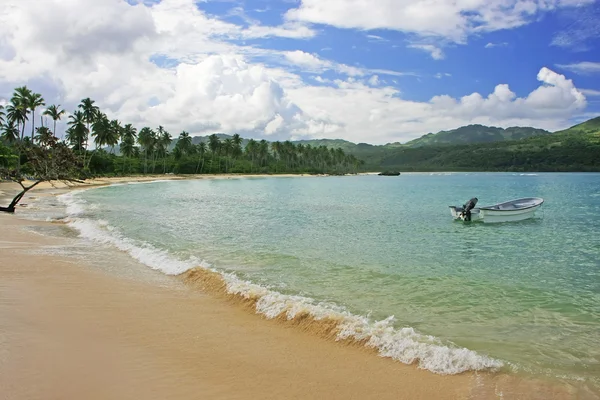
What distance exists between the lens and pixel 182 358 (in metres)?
6.52

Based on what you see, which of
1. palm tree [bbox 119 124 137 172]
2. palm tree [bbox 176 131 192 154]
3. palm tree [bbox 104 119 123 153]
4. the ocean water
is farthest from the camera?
palm tree [bbox 176 131 192 154]

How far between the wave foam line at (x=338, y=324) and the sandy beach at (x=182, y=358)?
201 mm

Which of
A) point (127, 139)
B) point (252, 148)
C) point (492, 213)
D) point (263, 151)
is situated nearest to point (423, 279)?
point (492, 213)

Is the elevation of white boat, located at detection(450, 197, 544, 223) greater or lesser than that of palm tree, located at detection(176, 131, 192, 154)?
lesser

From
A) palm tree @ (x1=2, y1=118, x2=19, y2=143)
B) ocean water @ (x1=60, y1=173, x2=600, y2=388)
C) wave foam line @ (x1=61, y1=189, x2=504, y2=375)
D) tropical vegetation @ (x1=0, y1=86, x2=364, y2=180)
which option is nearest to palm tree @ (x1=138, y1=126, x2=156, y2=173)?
tropical vegetation @ (x1=0, y1=86, x2=364, y2=180)

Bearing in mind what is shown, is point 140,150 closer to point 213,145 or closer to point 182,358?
point 213,145

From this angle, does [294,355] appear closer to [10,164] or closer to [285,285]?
[285,285]

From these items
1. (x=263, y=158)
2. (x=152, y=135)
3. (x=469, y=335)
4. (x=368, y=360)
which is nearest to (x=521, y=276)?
(x=469, y=335)

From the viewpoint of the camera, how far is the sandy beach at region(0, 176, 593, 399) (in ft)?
18.2

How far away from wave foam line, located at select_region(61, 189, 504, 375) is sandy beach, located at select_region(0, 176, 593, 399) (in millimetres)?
201

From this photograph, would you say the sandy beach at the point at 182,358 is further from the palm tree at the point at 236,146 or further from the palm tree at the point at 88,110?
the palm tree at the point at 236,146

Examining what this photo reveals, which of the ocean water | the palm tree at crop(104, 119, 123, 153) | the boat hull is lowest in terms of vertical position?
the ocean water

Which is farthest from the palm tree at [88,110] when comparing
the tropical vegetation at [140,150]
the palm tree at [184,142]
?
the palm tree at [184,142]

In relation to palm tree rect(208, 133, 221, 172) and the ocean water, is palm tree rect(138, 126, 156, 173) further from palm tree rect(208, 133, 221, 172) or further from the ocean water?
the ocean water
